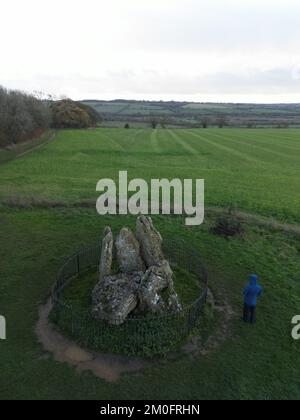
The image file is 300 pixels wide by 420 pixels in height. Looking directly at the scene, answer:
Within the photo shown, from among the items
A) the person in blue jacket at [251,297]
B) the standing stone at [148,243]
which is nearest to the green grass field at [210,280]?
the person in blue jacket at [251,297]

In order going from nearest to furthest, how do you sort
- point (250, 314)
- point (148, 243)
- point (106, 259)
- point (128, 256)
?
point (250, 314) → point (106, 259) → point (128, 256) → point (148, 243)

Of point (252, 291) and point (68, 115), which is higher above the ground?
point (68, 115)

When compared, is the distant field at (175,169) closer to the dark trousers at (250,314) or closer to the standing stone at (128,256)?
the dark trousers at (250,314)

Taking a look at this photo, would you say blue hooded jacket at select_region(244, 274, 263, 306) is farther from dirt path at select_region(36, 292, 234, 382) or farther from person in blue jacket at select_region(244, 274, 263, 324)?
dirt path at select_region(36, 292, 234, 382)

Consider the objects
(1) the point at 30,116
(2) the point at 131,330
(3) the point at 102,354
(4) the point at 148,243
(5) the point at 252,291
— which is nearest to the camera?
(3) the point at 102,354

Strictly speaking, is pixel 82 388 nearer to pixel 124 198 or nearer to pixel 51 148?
pixel 124 198

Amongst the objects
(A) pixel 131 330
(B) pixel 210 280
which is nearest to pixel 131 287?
(A) pixel 131 330

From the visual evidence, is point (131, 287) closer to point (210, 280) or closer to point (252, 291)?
point (252, 291)

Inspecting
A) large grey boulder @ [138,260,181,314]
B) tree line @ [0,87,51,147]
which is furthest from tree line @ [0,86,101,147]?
large grey boulder @ [138,260,181,314]
